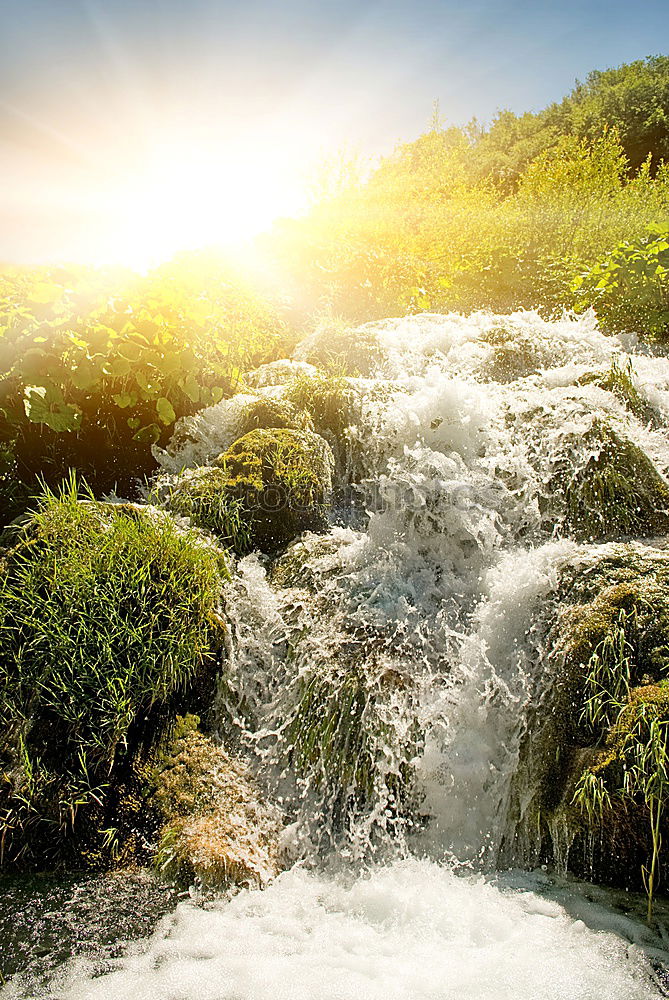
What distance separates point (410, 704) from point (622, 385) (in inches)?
156

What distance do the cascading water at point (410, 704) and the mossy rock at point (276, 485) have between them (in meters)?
0.20

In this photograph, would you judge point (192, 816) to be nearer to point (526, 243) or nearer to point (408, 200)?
point (526, 243)

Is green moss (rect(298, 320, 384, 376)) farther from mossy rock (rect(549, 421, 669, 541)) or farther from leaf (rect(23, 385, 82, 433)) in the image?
leaf (rect(23, 385, 82, 433))

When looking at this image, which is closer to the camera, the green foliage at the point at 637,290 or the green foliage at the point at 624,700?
the green foliage at the point at 624,700

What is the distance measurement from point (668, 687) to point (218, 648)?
8.32ft

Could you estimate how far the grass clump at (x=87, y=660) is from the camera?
3.17m

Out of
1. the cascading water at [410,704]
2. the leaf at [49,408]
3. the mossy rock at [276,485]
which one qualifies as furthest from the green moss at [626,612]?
the leaf at [49,408]

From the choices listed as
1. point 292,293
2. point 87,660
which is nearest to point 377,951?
point 87,660

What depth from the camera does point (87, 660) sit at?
348 centimetres

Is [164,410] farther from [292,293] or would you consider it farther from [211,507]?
[292,293]

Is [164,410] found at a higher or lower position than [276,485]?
higher

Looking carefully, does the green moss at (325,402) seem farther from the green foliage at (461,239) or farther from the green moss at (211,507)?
the green foliage at (461,239)

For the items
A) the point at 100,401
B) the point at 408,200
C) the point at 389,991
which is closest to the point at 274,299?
the point at 100,401

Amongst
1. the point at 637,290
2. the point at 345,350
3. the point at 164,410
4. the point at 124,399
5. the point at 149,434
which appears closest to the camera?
the point at 124,399
